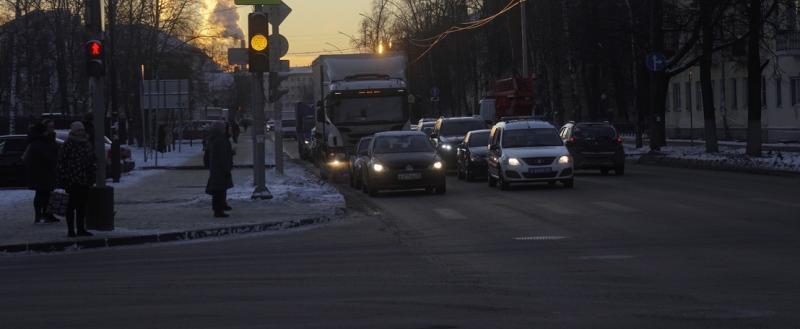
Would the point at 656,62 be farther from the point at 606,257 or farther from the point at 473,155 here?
the point at 606,257

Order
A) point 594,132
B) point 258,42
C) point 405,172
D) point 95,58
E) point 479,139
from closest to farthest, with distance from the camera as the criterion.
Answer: point 95,58 → point 258,42 → point 405,172 → point 594,132 → point 479,139

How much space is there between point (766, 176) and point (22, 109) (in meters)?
49.9

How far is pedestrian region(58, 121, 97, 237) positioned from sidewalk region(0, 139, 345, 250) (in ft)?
1.43

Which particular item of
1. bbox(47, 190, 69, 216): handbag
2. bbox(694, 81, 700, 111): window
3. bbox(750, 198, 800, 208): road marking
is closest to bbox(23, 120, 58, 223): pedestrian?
bbox(47, 190, 69, 216): handbag

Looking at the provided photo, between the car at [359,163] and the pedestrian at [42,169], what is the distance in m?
10.1

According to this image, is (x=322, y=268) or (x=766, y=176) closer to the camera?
(x=322, y=268)

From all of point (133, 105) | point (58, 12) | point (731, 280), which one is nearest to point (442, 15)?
point (133, 105)

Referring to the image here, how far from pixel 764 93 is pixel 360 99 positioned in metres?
30.0

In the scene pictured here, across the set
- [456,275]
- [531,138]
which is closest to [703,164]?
[531,138]

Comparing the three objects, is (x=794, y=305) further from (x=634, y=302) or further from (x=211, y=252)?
(x=211, y=252)

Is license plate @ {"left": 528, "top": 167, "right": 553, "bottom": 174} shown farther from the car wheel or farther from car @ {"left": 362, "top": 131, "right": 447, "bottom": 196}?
the car wheel

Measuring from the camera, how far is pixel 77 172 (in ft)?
58.2

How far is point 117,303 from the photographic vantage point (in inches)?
447

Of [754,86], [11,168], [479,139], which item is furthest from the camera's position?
[754,86]
